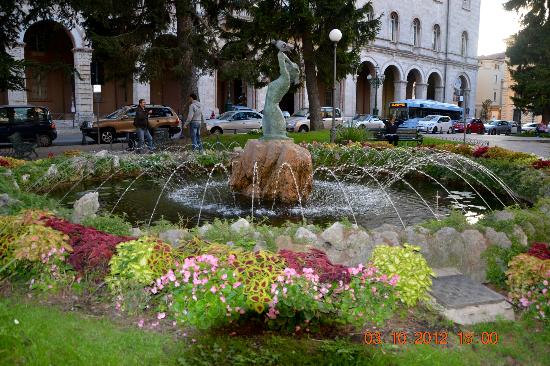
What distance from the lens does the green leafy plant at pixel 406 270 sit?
4078 millimetres

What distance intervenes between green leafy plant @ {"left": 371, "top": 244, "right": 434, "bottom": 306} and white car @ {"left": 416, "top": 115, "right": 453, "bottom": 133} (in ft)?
119

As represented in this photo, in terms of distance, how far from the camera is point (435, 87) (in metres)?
56.0

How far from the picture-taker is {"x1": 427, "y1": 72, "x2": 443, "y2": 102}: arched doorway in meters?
54.9

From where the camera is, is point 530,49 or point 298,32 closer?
point 298,32

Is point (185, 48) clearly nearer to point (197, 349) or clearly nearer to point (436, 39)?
point (197, 349)

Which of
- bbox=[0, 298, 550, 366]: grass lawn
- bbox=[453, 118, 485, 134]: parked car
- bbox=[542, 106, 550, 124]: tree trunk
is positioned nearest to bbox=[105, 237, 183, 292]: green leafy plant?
bbox=[0, 298, 550, 366]: grass lawn

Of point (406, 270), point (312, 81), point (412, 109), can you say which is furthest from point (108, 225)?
point (412, 109)

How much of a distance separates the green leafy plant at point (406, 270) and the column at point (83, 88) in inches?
1151

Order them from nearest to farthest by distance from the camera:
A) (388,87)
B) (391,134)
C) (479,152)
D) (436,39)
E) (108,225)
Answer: (108,225) < (479,152) < (391,134) < (436,39) < (388,87)

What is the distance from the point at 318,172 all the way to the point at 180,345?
11020mm

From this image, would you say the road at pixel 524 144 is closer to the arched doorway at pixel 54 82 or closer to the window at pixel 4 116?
the window at pixel 4 116

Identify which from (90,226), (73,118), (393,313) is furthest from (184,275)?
(73,118)

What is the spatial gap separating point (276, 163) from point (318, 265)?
544 cm

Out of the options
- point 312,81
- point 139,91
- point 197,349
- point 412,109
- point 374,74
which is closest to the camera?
point 197,349
